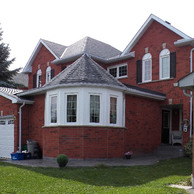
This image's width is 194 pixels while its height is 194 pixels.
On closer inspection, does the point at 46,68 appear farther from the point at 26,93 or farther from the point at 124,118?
the point at 124,118

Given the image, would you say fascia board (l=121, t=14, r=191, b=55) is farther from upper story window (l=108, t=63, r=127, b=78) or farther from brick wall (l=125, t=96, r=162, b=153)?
brick wall (l=125, t=96, r=162, b=153)

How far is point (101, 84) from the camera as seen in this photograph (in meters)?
13.1

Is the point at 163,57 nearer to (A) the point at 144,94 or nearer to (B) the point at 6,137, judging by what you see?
(A) the point at 144,94

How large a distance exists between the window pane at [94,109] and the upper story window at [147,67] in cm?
587

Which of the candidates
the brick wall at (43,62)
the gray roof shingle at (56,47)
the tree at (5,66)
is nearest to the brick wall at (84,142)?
the brick wall at (43,62)

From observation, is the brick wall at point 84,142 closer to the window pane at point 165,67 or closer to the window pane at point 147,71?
the window pane at point 165,67

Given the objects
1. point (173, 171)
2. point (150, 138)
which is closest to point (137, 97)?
point (150, 138)

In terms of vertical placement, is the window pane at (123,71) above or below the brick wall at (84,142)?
above

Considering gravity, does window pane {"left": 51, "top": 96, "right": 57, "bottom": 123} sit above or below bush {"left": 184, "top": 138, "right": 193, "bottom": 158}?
above

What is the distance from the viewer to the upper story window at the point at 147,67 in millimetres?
18188

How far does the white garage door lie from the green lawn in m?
6.30

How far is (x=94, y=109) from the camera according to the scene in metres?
A: 13.4

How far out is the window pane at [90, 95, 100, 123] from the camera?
13312 millimetres

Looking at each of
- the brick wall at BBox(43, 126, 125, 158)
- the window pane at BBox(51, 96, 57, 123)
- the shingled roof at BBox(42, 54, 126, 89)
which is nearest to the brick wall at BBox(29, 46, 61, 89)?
the shingled roof at BBox(42, 54, 126, 89)
